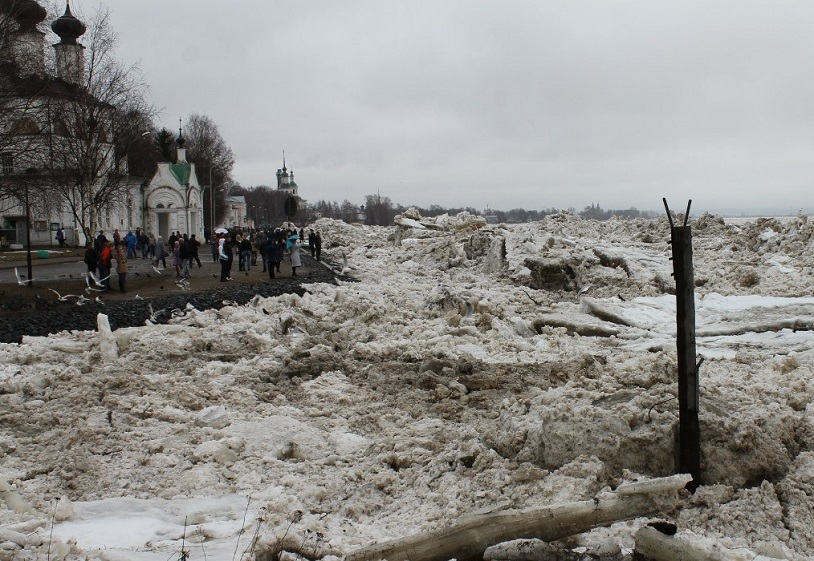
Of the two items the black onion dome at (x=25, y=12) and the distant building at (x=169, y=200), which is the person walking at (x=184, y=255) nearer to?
the black onion dome at (x=25, y=12)

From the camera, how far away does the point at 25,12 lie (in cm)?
2011

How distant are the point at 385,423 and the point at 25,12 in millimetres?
18765

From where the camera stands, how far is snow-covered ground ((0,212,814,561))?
4.82 metres

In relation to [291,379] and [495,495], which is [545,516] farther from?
[291,379]

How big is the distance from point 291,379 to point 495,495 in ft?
13.6

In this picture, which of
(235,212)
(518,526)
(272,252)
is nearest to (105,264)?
(272,252)

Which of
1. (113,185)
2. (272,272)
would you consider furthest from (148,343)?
(113,185)

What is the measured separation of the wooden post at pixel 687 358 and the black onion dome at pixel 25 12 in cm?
1834

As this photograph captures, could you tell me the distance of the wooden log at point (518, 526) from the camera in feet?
14.0

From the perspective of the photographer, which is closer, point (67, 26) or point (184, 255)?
point (184, 255)

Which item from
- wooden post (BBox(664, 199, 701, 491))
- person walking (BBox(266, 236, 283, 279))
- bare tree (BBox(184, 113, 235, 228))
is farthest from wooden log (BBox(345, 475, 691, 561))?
bare tree (BBox(184, 113, 235, 228))

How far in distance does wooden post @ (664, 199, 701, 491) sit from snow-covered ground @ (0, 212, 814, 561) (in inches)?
7.0

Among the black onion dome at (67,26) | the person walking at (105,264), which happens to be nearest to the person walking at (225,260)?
the person walking at (105,264)

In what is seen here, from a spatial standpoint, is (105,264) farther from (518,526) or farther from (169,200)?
(169,200)
